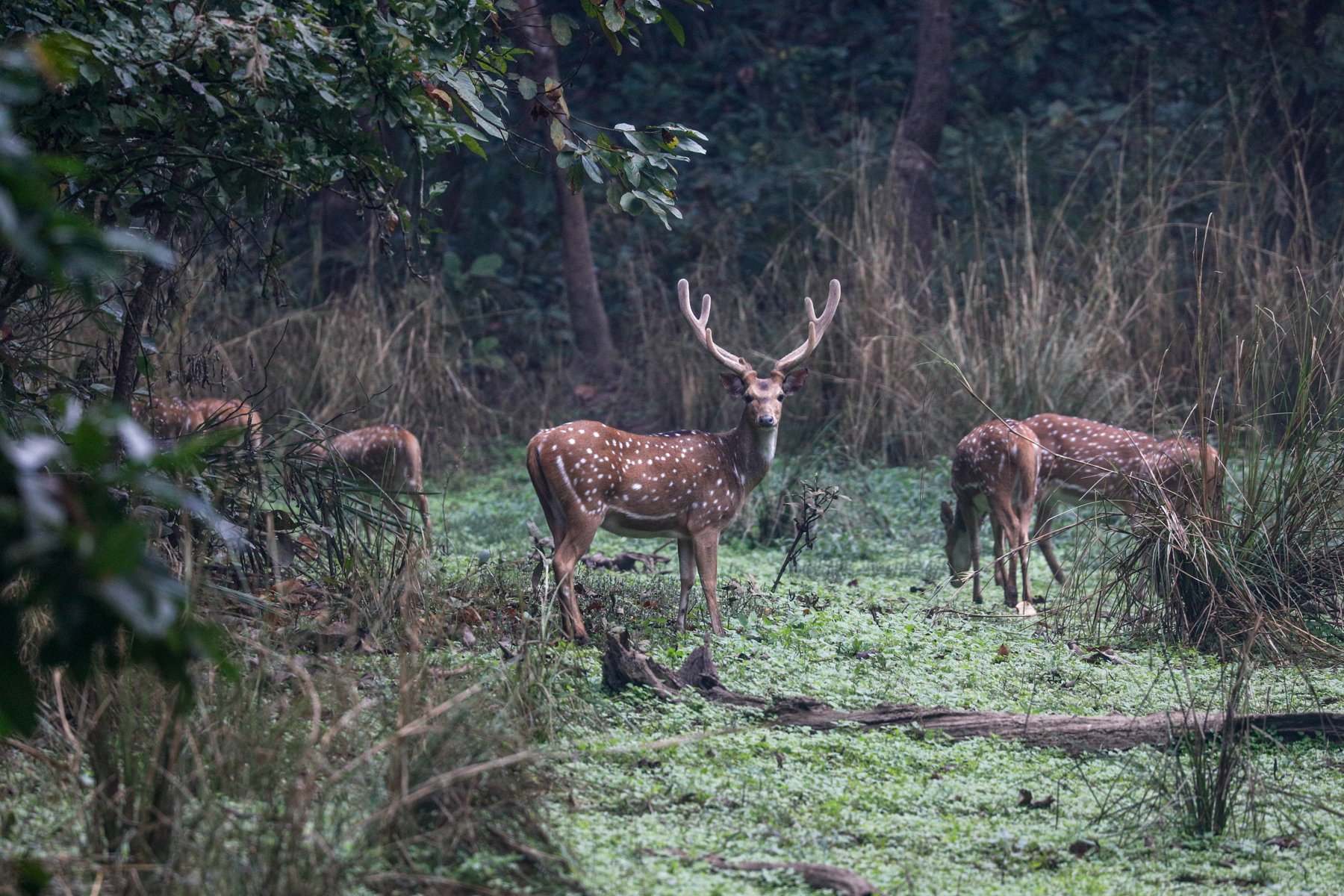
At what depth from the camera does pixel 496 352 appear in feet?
44.4

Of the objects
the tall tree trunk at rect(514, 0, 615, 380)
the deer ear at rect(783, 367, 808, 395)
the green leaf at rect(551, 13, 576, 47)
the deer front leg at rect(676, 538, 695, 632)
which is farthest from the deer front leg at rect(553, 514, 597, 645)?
the tall tree trunk at rect(514, 0, 615, 380)

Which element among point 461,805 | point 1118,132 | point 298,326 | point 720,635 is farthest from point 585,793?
point 1118,132

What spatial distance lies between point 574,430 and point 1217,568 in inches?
113

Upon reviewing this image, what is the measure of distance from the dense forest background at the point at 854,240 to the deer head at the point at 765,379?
0.70m

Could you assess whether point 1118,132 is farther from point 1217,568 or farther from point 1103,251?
point 1217,568

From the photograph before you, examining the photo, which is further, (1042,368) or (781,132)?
(781,132)

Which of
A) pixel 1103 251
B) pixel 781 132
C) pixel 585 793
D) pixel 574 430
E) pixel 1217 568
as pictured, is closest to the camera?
pixel 585 793

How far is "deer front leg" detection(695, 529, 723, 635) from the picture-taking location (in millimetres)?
5480

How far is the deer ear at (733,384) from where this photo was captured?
21.5 feet

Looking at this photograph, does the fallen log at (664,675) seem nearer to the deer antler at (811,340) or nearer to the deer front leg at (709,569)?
the deer front leg at (709,569)

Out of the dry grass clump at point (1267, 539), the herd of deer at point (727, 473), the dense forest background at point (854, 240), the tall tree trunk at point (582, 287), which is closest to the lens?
the dry grass clump at point (1267, 539)

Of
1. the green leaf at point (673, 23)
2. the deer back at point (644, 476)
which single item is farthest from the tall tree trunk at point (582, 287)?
the green leaf at point (673, 23)

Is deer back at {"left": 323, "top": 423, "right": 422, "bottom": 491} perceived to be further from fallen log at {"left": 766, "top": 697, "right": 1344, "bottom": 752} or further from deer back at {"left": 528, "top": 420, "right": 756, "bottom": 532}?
fallen log at {"left": 766, "top": 697, "right": 1344, "bottom": 752}

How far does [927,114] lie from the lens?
12977mm
